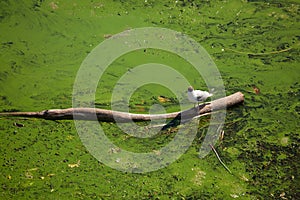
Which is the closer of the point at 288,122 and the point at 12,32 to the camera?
the point at 288,122

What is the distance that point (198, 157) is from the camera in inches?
147

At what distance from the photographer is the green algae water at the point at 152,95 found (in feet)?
11.5

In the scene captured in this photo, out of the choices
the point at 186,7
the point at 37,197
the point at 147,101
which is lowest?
the point at 37,197

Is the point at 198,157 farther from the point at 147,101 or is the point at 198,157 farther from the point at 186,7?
the point at 186,7

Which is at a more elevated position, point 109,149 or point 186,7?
point 186,7

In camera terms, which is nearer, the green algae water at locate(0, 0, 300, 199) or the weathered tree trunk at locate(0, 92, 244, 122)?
the green algae water at locate(0, 0, 300, 199)

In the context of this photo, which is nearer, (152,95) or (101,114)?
(101,114)

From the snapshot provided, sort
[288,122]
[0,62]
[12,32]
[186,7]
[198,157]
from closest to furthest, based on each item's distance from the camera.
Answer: [198,157]
[288,122]
[0,62]
[12,32]
[186,7]

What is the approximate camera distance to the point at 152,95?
4301 millimetres

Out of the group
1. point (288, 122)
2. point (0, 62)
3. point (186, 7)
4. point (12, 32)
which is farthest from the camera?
point (186, 7)

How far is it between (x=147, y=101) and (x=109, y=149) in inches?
28.0

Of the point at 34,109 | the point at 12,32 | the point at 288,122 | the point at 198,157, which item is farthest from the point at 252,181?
the point at 12,32

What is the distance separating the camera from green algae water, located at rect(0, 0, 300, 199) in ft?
11.5

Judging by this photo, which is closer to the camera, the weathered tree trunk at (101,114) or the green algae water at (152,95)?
the green algae water at (152,95)
